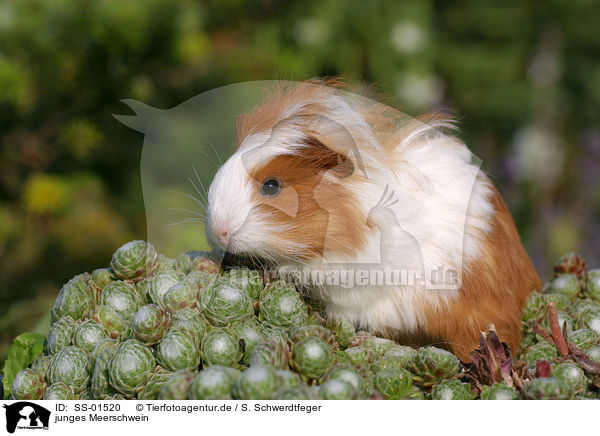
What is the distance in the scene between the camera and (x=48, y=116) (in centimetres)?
297

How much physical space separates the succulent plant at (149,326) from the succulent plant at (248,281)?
177 mm

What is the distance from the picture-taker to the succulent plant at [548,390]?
0.98 m

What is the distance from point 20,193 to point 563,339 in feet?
9.36

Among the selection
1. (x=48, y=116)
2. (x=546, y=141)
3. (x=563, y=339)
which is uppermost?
(x=546, y=141)

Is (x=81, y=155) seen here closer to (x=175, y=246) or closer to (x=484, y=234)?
(x=175, y=246)

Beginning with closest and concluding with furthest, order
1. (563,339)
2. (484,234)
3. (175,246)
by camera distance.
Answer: (563,339) < (484,234) < (175,246)

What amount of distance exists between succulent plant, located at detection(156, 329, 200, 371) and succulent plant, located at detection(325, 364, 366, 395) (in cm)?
26

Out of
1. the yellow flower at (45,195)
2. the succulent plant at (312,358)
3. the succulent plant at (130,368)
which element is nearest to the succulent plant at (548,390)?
the succulent plant at (312,358)

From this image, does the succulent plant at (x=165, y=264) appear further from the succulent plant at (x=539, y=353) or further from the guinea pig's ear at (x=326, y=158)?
the succulent plant at (x=539, y=353)

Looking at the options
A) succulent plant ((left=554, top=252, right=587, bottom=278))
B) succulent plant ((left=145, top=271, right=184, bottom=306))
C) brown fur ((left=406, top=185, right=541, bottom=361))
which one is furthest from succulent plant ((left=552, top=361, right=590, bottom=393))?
succulent plant ((left=145, top=271, right=184, bottom=306))

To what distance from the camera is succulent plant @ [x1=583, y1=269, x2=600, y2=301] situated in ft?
5.20

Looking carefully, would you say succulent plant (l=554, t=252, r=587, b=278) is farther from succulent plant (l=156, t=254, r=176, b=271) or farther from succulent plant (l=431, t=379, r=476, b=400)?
succulent plant (l=156, t=254, r=176, b=271)
